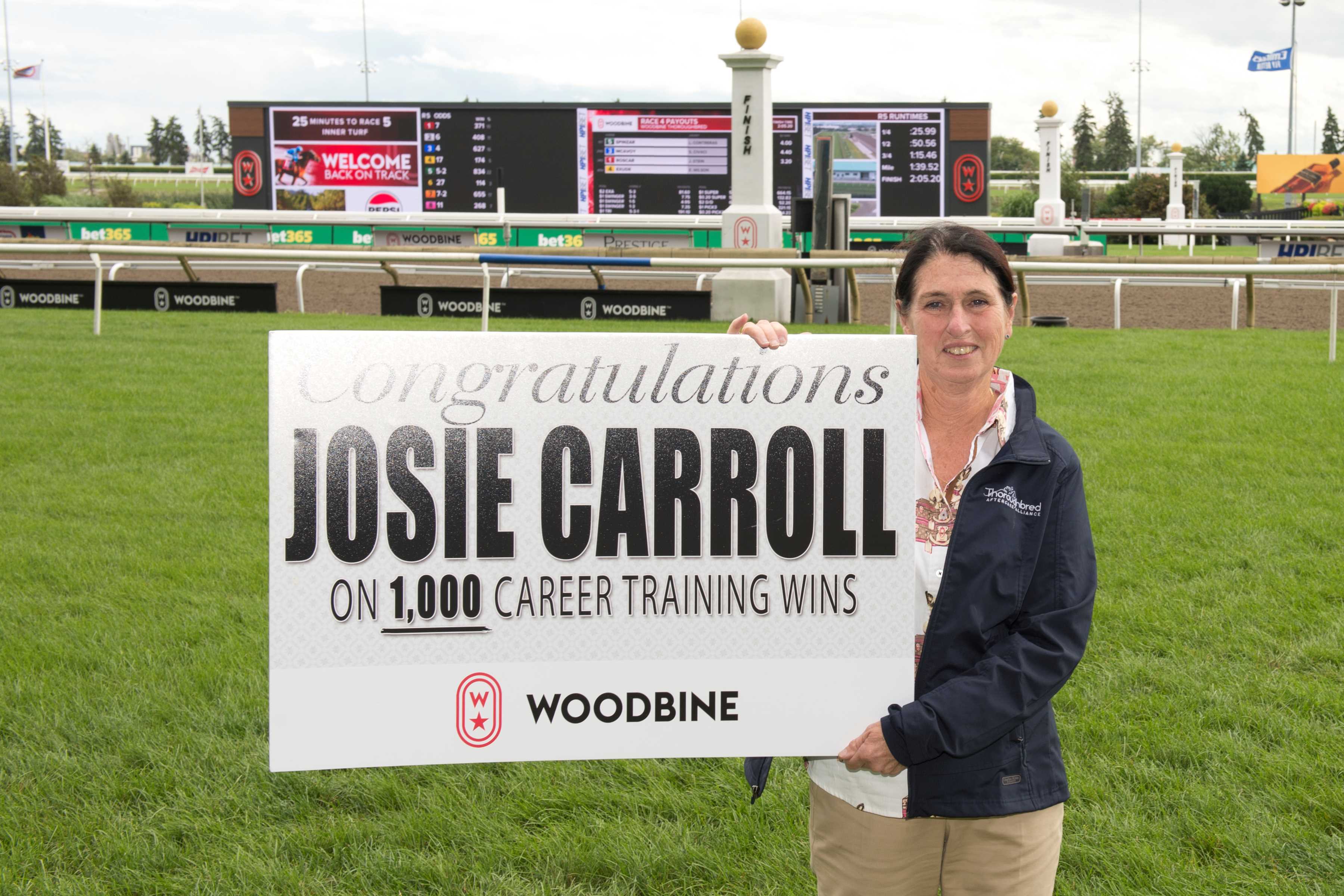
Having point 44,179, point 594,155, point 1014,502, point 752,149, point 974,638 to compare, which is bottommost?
point 974,638

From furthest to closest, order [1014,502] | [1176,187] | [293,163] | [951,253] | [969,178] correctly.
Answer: [1176,187] < [293,163] < [969,178] < [951,253] < [1014,502]

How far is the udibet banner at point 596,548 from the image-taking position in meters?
2.19

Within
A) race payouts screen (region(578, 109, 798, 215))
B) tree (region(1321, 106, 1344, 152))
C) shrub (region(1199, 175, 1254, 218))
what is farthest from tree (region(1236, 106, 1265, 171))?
race payouts screen (region(578, 109, 798, 215))

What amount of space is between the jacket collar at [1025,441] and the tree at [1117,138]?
102186 millimetres

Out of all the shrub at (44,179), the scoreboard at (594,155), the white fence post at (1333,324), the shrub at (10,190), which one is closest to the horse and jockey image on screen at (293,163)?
the scoreboard at (594,155)

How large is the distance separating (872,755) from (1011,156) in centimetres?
10985

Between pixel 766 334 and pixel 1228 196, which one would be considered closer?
pixel 766 334

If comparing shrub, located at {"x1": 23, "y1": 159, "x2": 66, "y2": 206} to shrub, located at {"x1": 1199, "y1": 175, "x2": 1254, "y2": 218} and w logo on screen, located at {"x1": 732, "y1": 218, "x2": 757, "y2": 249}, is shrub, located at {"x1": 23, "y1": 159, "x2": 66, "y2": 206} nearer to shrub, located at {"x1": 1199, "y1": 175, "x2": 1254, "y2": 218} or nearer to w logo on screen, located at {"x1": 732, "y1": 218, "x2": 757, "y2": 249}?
w logo on screen, located at {"x1": 732, "y1": 218, "x2": 757, "y2": 249}

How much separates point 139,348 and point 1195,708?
29.6 ft

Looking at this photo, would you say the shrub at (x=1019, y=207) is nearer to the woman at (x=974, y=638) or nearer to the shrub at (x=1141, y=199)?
the shrub at (x=1141, y=199)

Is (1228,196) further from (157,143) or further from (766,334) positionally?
(157,143)

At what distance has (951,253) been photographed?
2184 mm

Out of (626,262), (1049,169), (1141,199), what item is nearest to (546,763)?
(626,262)

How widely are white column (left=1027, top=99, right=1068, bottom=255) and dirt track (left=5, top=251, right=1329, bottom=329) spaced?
10201 millimetres
